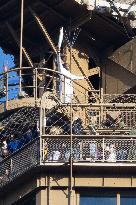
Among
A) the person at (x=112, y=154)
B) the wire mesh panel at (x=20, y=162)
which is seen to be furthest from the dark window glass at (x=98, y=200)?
the wire mesh panel at (x=20, y=162)

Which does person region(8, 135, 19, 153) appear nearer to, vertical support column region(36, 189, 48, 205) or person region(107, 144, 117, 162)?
vertical support column region(36, 189, 48, 205)

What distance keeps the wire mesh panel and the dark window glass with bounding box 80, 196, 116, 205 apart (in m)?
1.89

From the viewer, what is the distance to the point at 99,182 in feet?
224

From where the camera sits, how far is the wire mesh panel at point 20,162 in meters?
69.0

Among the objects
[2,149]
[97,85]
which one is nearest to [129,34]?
[97,85]

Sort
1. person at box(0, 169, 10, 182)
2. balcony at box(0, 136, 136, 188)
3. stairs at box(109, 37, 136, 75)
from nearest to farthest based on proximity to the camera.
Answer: balcony at box(0, 136, 136, 188)
person at box(0, 169, 10, 182)
stairs at box(109, 37, 136, 75)

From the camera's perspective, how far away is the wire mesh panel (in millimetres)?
69000

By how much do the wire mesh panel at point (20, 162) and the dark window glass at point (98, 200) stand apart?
1892 mm

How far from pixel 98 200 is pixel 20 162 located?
10.4 ft

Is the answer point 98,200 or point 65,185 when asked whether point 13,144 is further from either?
point 98,200

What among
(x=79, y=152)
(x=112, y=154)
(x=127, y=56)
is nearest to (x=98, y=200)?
(x=112, y=154)

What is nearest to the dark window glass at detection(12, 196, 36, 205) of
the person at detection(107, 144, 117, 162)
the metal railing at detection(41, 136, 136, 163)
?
the metal railing at detection(41, 136, 136, 163)

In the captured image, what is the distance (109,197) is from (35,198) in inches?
90.4

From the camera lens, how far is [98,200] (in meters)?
68.0
